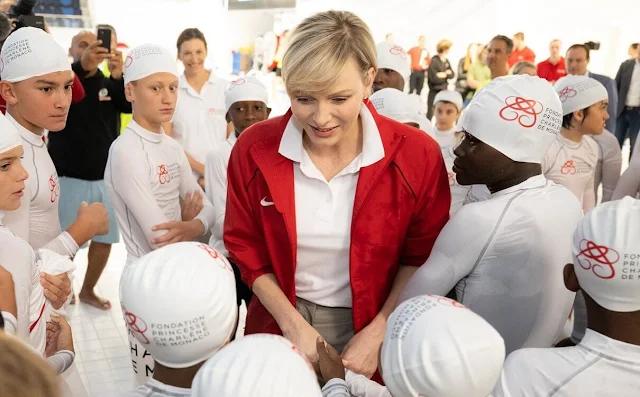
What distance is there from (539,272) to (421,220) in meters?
0.39

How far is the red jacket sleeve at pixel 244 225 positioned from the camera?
1.96 meters

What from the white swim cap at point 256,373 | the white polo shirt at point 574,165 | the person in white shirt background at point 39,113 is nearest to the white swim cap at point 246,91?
the person in white shirt background at point 39,113

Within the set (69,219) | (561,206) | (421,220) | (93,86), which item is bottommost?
(69,219)

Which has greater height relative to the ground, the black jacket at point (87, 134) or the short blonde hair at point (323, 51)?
the short blonde hair at point (323, 51)

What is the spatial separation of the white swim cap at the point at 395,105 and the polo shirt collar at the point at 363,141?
161 cm

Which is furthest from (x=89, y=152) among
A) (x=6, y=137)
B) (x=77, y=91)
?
(x=6, y=137)

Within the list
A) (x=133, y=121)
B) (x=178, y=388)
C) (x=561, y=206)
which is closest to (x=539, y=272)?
(x=561, y=206)

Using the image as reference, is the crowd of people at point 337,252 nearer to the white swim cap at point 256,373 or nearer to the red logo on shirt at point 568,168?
the white swim cap at point 256,373

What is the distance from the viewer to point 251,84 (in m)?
3.76

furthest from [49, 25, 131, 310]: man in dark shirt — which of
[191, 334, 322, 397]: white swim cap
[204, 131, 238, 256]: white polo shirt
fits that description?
[191, 334, 322, 397]: white swim cap

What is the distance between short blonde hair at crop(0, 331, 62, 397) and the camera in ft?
2.85

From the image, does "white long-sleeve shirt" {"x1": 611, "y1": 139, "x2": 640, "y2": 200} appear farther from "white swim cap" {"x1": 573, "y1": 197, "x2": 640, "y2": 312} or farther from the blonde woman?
"white swim cap" {"x1": 573, "y1": 197, "x2": 640, "y2": 312}

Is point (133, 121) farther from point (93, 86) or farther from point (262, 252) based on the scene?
point (93, 86)

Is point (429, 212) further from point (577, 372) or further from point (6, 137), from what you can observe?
point (6, 137)
